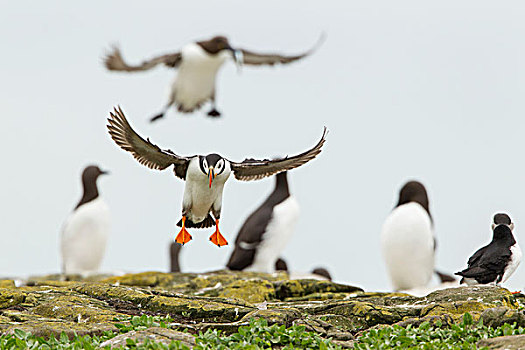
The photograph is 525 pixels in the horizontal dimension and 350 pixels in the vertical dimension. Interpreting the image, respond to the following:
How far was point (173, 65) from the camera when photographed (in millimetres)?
23922

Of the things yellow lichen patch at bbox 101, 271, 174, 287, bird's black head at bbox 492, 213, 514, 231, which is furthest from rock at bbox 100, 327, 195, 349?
yellow lichen patch at bbox 101, 271, 174, 287

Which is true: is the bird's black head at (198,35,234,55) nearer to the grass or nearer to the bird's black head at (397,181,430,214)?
the bird's black head at (397,181,430,214)

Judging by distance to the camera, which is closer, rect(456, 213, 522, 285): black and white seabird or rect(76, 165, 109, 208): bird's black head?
rect(456, 213, 522, 285): black and white seabird

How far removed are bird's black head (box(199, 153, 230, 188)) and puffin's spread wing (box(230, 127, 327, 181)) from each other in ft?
0.86

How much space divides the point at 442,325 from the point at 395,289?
9142 mm

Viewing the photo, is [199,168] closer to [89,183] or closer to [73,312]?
[73,312]

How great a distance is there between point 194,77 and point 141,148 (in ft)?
45.4

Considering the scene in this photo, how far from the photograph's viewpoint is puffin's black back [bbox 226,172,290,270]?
61.0ft

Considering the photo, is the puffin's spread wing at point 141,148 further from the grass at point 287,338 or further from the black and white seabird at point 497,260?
the black and white seabird at point 497,260

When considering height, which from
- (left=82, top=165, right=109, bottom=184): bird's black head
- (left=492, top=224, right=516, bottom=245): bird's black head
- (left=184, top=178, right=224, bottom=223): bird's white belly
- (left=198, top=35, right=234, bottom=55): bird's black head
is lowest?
(left=492, top=224, right=516, bottom=245): bird's black head

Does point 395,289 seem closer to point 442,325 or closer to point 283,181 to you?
point 283,181

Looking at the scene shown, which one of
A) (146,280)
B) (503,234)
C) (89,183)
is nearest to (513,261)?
(503,234)

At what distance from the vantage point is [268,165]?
1033cm

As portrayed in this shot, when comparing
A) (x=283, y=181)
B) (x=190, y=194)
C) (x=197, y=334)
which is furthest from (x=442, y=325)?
(x=283, y=181)
